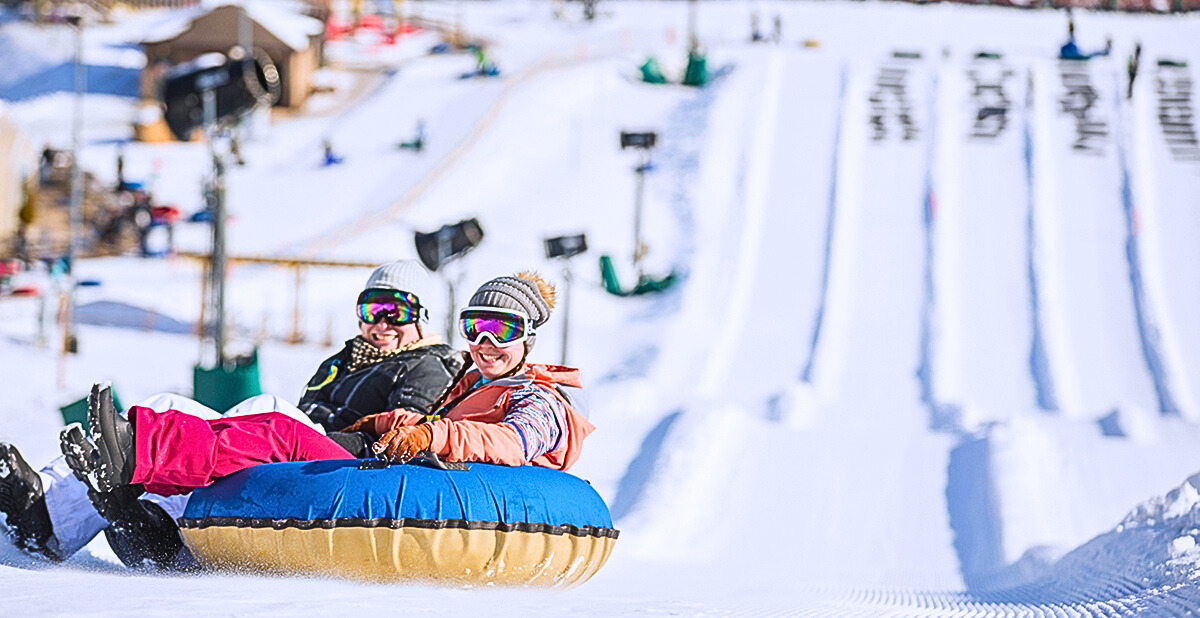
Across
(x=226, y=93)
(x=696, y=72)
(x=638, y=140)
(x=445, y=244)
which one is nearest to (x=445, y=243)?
(x=445, y=244)

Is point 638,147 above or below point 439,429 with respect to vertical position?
above

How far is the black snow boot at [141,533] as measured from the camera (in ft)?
10.7

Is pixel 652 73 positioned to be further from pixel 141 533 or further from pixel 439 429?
Answer: pixel 439 429

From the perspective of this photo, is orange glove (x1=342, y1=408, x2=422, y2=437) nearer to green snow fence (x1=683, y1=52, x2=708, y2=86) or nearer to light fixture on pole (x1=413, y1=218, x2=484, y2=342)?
light fixture on pole (x1=413, y1=218, x2=484, y2=342)

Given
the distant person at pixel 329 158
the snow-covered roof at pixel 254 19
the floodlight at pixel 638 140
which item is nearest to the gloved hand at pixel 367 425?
the floodlight at pixel 638 140

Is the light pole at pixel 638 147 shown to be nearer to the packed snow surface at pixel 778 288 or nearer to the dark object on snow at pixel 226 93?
the packed snow surface at pixel 778 288

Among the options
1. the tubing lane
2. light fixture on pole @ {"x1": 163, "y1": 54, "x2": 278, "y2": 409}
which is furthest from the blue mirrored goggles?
the tubing lane

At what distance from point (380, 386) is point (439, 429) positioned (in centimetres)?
86

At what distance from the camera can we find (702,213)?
15.1 m

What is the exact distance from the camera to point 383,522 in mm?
3002

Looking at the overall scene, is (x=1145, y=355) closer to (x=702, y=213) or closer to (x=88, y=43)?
(x=702, y=213)

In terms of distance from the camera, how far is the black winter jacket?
3.84 m

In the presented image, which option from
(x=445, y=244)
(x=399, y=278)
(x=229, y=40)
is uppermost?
(x=229, y=40)

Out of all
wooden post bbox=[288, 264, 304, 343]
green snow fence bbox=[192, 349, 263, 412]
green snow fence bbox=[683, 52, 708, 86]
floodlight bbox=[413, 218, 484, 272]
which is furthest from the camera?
green snow fence bbox=[683, 52, 708, 86]
